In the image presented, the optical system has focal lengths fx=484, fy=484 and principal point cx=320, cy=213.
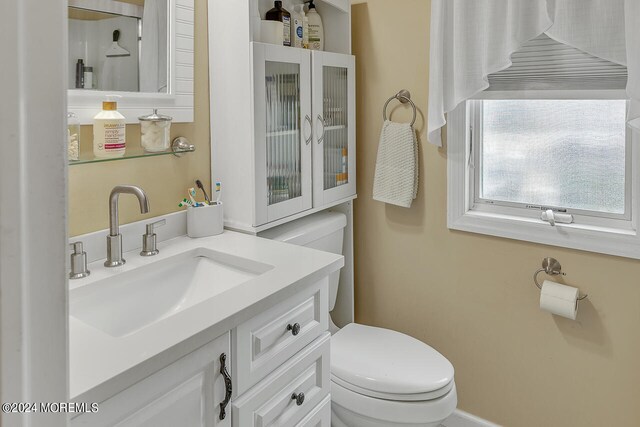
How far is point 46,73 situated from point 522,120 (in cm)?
178

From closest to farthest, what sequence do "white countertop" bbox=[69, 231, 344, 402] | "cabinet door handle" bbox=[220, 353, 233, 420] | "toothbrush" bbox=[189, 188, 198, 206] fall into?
"white countertop" bbox=[69, 231, 344, 402] → "cabinet door handle" bbox=[220, 353, 233, 420] → "toothbrush" bbox=[189, 188, 198, 206]

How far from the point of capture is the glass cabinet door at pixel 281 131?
5.24 feet

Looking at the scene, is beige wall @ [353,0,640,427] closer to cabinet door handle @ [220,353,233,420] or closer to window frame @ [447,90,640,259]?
window frame @ [447,90,640,259]

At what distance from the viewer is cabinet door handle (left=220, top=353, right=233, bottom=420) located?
1029mm

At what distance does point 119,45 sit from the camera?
53.9 inches

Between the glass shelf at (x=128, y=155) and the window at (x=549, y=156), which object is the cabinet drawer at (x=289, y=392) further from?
the window at (x=549, y=156)

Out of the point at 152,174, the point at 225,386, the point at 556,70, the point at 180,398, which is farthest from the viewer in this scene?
the point at 556,70

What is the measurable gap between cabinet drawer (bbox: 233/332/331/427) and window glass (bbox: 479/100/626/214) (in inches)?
39.9

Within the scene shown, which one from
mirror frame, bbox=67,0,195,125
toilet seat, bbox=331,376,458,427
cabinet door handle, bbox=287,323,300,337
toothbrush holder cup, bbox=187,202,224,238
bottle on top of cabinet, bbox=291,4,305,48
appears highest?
bottle on top of cabinet, bbox=291,4,305,48

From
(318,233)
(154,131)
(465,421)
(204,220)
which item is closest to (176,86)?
(154,131)

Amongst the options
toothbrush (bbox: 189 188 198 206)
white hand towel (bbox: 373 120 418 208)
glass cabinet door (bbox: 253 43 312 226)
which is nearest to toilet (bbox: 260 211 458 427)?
glass cabinet door (bbox: 253 43 312 226)

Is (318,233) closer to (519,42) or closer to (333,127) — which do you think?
(333,127)

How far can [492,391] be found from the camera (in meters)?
1.95

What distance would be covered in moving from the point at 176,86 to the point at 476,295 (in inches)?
53.8
